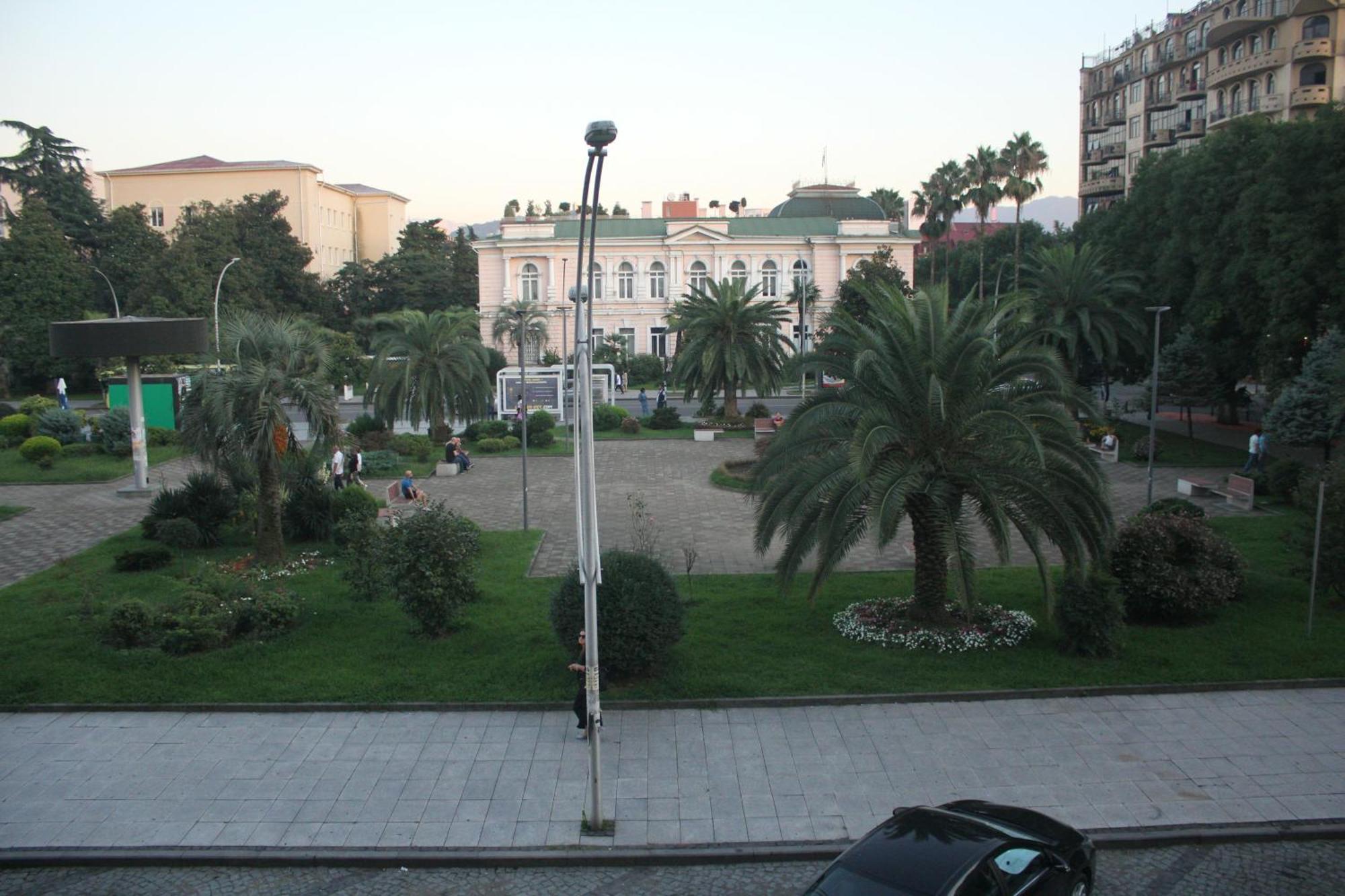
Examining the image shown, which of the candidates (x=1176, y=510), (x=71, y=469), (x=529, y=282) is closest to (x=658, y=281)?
(x=529, y=282)

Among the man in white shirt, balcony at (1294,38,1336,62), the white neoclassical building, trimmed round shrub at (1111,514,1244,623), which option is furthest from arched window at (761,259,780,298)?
trimmed round shrub at (1111,514,1244,623)

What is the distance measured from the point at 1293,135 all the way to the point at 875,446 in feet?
82.0

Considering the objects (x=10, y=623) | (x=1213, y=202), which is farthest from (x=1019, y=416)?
(x=1213, y=202)

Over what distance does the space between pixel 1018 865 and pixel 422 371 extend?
3096 cm

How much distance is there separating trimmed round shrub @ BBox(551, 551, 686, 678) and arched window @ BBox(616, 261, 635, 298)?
180ft

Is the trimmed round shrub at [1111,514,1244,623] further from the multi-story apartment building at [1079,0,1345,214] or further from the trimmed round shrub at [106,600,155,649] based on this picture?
the multi-story apartment building at [1079,0,1345,214]

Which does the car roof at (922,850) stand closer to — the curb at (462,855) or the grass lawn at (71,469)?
the curb at (462,855)

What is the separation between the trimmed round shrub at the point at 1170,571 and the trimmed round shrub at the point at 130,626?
A: 13.9m

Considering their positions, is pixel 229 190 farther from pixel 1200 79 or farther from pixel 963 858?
pixel 963 858

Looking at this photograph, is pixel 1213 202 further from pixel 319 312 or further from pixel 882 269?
pixel 319 312

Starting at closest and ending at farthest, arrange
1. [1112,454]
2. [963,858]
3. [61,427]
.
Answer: [963,858], [1112,454], [61,427]

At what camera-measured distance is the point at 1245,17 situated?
56.3 meters

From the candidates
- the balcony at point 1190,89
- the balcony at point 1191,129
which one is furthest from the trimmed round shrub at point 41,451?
the balcony at point 1190,89

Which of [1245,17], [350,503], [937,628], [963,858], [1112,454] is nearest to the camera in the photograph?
[963,858]
